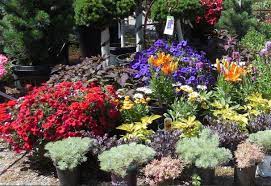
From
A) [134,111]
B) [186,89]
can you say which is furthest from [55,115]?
[186,89]

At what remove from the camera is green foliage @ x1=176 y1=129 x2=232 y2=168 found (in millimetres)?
3736

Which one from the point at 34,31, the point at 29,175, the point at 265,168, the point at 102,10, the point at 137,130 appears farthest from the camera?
the point at 34,31

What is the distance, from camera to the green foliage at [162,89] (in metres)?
5.16

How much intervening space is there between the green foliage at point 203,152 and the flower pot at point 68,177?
897mm

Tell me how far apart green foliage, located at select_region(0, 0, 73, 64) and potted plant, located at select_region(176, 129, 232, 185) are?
3.50 metres

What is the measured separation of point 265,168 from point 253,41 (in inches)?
168

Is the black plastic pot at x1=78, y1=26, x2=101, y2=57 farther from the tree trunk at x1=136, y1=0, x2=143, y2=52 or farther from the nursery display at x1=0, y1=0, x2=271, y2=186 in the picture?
the tree trunk at x1=136, y1=0, x2=143, y2=52

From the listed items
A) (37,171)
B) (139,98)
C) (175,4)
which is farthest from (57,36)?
(37,171)

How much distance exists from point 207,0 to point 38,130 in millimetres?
5272

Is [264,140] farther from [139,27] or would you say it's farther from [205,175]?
[139,27]

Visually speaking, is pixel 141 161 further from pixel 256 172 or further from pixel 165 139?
pixel 256 172

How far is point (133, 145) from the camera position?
3920mm

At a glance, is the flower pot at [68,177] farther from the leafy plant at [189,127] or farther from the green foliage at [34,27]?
the green foliage at [34,27]

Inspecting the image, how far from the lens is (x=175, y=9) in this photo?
6.59 meters
